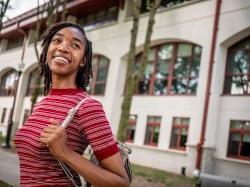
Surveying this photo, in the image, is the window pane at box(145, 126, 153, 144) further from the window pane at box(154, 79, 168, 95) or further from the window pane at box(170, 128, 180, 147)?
the window pane at box(154, 79, 168, 95)

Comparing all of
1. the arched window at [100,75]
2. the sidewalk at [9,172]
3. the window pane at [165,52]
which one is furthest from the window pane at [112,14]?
the sidewalk at [9,172]

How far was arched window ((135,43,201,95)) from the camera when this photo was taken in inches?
775

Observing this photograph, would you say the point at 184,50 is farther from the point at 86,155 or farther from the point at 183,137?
the point at 86,155

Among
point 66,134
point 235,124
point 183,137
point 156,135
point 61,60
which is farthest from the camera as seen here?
point 156,135

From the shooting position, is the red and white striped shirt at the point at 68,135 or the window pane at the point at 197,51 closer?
the red and white striped shirt at the point at 68,135

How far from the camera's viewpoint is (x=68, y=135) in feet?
6.18

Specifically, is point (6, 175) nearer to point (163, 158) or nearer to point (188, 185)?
point (188, 185)

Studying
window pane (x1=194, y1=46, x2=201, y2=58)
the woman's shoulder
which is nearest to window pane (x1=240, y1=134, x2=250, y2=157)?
window pane (x1=194, y1=46, x2=201, y2=58)

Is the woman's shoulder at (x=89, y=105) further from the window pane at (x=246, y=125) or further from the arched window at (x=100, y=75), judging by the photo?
the arched window at (x=100, y=75)

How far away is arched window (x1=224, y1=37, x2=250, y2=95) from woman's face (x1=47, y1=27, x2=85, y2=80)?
16094 millimetres

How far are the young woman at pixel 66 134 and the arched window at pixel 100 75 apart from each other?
71.9 ft

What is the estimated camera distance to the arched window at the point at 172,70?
19.7 meters

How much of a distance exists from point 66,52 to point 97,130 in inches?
18.2

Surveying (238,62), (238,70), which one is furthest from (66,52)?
(238,62)
